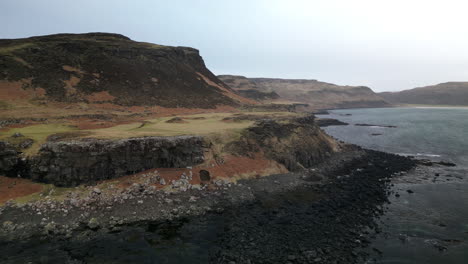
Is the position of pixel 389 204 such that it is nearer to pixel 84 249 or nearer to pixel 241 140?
pixel 241 140

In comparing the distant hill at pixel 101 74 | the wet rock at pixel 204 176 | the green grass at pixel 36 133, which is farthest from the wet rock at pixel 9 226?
the distant hill at pixel 101 74

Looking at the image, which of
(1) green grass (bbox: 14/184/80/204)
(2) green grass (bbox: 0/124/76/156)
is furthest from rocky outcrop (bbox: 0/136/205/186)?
(2) green grass (bbox: 0/124/76/156)

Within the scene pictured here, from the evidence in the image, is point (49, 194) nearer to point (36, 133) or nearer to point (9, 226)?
point (9, 226)

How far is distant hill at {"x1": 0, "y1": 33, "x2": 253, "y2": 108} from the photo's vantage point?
51906 millimetres

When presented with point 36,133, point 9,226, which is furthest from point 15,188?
point 36,133

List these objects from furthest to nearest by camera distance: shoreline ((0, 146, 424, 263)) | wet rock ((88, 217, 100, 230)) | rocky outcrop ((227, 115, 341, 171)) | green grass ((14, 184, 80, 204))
A: rocky outcrop ((227, 115, 341, 171)) < green grass ((14, 184, 80, 204)) < wet rock ((88, 217, 100, 230)) < shoreline ((0, 146, 424, 263))

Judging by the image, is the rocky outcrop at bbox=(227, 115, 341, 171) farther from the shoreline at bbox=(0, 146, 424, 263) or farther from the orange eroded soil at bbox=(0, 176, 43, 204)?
the orange eroded soil at bbox=(0, 176, 43, 204)

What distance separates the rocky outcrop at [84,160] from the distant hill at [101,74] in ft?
102

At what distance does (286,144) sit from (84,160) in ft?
85.0

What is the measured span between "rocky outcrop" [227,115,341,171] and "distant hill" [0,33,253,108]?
3242 cm

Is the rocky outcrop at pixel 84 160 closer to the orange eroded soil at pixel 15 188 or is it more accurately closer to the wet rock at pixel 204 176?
the orange eroded soil at pixel 15 188

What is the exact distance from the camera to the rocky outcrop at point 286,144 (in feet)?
111

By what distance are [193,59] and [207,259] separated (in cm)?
8707

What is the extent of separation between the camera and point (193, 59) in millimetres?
94188
